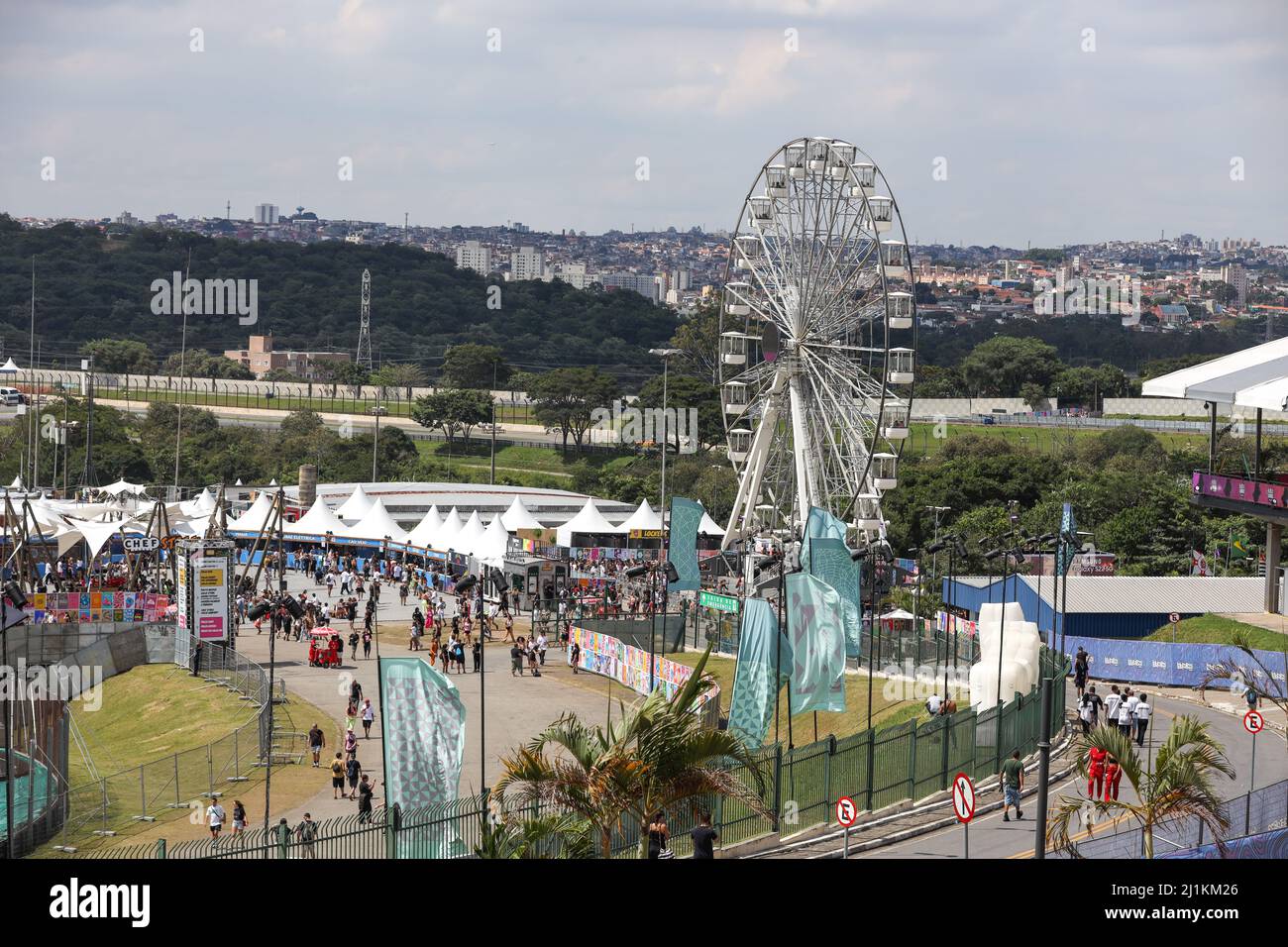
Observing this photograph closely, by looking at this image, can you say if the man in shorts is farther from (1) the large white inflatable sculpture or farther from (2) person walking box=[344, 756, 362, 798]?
(2) person walking box=[344, 756, 362, 798]

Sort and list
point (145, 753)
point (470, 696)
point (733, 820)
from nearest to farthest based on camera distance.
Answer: point (733, 820) → point (145, 753) → point (470, 696)

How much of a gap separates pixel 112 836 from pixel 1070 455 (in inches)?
3477

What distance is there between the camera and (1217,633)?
48.9 meters

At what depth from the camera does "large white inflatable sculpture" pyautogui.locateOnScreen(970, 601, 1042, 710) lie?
1378 inches

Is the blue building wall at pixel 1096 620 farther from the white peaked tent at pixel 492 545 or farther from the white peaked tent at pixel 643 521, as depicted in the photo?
the white peaked tent at pixel 643 521

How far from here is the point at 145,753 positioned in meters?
40.3

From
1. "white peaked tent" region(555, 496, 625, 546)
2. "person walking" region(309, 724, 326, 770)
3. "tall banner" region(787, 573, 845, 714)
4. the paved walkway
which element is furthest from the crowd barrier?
"white peaked tent" region(555, 496, 625, 546)

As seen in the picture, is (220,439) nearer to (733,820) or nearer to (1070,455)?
(1070,455)

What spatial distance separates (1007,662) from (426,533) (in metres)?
38.2

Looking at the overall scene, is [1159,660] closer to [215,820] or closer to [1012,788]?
[1012,788]

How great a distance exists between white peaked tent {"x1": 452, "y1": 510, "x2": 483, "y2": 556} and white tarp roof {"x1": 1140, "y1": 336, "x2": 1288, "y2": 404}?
85.2 feet

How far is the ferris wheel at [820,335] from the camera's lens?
179 ft
